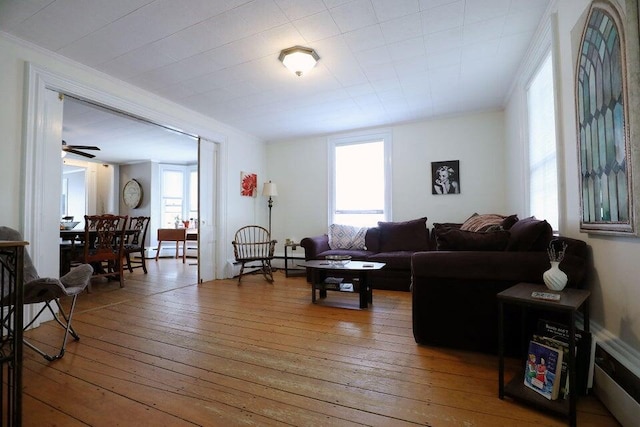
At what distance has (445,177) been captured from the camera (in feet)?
15.4

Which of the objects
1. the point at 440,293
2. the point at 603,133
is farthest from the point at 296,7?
the point at 440,293

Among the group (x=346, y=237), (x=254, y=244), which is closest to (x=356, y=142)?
(x=346, y=237)

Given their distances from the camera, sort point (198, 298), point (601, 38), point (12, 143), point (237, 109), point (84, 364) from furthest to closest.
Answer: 1. point (237, 109)
2. point (198, 298)
3. point (12, 143)
4. point (84, 364)
5. point (601, 38)

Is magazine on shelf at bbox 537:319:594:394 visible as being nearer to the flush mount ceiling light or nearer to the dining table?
the flush mount ceiling light

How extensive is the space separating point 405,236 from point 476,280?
97.6 inches

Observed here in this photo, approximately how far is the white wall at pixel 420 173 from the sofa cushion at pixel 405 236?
390mm

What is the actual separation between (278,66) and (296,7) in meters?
0.90

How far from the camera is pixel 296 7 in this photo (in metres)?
2.23

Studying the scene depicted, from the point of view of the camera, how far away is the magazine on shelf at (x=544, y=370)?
1441 millimetres

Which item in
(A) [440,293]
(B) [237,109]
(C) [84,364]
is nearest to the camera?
(C) [84,364]

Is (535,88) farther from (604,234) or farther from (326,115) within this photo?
(326,115)

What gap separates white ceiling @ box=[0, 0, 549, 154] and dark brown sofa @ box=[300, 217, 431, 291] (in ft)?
5.98

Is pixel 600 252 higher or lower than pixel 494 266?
higher

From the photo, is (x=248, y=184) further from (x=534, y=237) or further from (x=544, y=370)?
(x=544, y=370)
